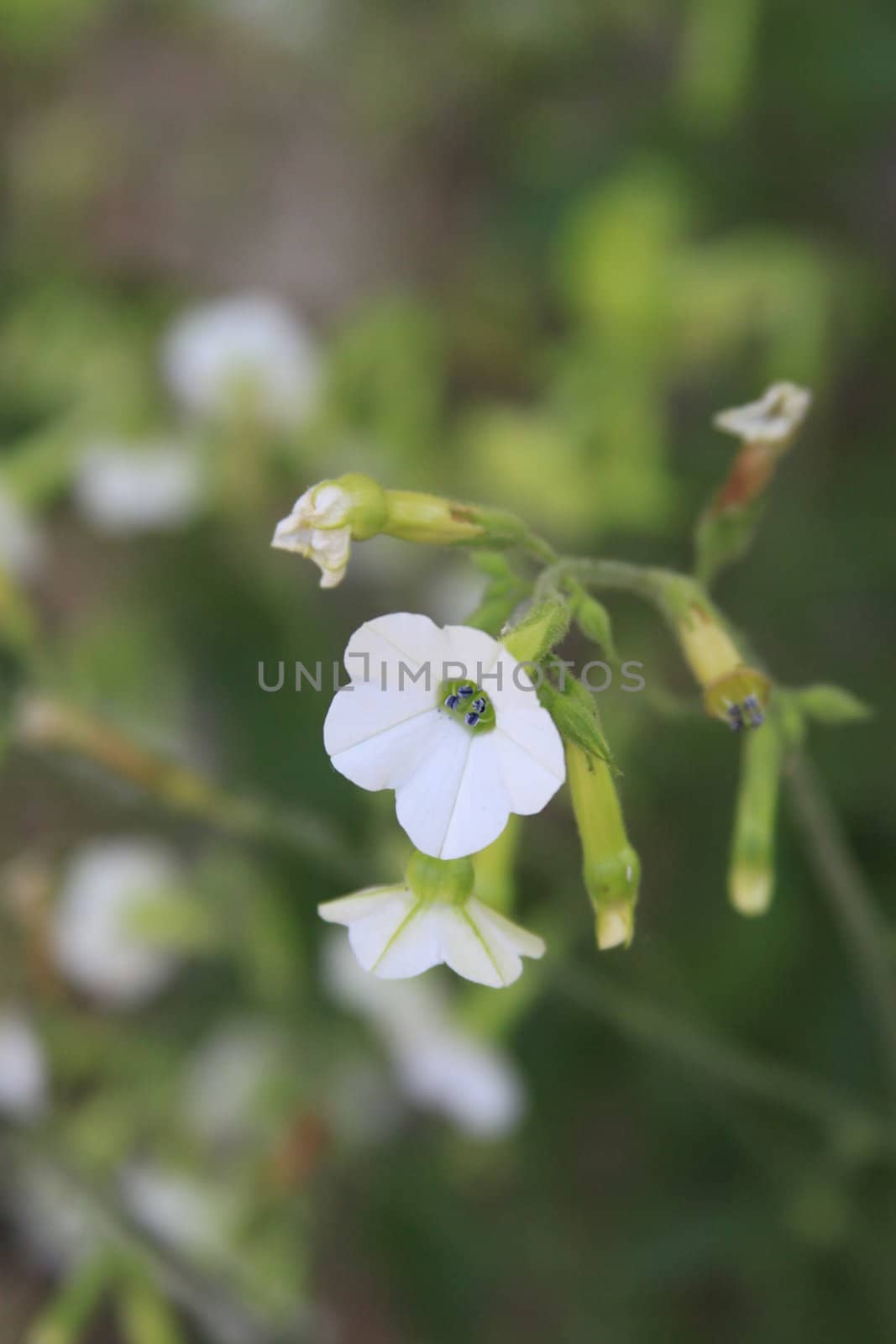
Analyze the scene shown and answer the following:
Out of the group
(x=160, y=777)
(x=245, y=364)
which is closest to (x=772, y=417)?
(x=160, y=777)

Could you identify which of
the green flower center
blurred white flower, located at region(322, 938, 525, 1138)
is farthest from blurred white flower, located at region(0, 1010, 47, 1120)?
the green flower center

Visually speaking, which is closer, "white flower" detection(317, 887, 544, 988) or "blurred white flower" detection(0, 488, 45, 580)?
"white flower" detection(317, 887, 544, 988)

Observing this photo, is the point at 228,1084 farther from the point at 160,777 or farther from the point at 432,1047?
the point at 160,777

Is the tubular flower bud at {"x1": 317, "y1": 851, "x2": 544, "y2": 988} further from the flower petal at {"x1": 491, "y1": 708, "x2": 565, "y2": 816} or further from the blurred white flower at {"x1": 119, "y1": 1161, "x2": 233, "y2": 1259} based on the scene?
the blurred white flower at {"x1": 119, "y1": 1161, "x2": 233, "y2": 1259}

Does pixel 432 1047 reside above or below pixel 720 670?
below

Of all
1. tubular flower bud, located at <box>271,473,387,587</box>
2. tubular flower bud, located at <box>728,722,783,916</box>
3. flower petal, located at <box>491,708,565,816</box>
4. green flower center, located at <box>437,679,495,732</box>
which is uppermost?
tubular flower bud, located at <box>271,473,387,587</box>

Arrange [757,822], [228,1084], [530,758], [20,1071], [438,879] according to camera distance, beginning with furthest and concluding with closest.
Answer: [228,1084], [20,1071], [757,822], [438,879], [530,758]

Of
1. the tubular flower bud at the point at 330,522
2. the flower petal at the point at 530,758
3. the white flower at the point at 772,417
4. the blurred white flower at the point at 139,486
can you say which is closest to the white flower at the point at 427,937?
the flower petal at the point at 530,758
